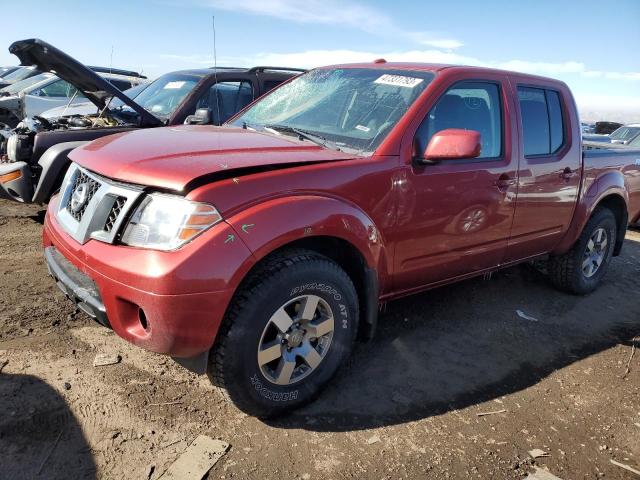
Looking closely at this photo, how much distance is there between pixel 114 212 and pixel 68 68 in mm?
3386

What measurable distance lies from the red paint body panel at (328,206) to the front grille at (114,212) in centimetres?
9

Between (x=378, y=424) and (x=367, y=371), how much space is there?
19.7 inches

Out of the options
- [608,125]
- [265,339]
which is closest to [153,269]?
[265,339]

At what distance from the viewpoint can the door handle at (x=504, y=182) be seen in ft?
11.5

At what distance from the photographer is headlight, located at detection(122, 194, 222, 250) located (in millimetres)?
2219

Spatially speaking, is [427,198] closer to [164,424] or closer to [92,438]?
[164,424]

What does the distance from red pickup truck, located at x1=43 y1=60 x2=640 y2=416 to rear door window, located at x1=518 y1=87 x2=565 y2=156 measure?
0.06ft

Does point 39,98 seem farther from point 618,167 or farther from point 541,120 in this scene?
point 618,167

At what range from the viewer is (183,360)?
2.41m

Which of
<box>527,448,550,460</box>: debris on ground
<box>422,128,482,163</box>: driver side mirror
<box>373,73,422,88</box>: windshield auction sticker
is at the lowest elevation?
<box>527,448,550,460</box>: debris on ground

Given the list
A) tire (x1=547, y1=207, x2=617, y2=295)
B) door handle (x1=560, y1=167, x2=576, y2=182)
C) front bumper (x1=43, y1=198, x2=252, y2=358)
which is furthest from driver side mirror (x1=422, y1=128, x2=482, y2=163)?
tire (x1=547, y1=207, x2=617, y2=295)

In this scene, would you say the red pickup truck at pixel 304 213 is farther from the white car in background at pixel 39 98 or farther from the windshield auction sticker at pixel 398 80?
the white car in background at pixel 39 98

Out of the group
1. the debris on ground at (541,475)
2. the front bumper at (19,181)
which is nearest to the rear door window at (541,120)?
the debris on ground at (541,475)

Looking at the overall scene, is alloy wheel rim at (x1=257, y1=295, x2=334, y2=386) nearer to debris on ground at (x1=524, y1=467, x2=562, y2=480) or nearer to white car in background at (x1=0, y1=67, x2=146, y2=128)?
debris on ground at (x1=524, y1=467, x2=562, y2=480)
